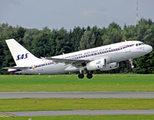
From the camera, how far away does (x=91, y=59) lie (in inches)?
1965

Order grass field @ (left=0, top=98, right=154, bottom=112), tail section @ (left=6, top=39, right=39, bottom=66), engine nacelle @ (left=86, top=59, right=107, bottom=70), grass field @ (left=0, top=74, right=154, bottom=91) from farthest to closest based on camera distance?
tail section @ (left=6, top=39, right=39, bottom=66) → engine nacelle @ (left=86, top=59, right=107, bottom=70) → grass field @ (left=0, top=74, right=154, bottom=91) → grass field @ (left=0, top=98, right=154, bottom=112)

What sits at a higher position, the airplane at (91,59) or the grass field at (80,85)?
the airplane at (91,59)

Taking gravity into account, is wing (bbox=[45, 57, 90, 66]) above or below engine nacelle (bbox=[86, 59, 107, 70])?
above

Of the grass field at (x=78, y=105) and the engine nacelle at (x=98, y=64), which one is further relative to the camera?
the engine nacelle at (x=98, y=64)

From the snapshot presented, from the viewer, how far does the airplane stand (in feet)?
158

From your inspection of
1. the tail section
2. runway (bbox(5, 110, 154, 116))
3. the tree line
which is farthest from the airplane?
the tree line

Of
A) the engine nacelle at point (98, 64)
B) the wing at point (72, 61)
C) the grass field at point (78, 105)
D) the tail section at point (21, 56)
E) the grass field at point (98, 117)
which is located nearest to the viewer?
the grass field at point (98, 117)

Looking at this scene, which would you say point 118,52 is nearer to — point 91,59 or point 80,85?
point 91,59

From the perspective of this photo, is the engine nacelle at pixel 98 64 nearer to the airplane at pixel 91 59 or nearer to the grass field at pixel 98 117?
the airplane at pixel 91 59

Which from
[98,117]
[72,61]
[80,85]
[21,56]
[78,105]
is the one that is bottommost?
[98,117]

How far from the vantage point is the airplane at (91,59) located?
158 ft

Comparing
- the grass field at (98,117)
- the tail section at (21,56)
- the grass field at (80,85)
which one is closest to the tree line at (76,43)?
the grass field at (80,85)

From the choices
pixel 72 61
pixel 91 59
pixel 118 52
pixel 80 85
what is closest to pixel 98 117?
pixel 118 52

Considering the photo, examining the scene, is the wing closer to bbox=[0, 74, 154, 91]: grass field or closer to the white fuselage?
the white fuselage
